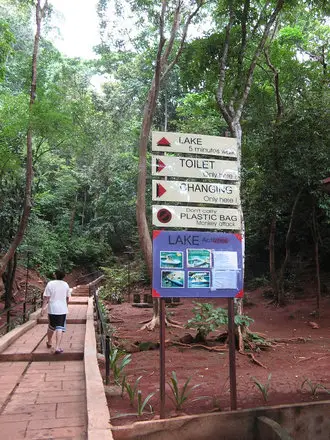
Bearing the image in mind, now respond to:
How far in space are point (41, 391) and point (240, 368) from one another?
12.6 feet

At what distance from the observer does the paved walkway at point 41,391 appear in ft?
12.4

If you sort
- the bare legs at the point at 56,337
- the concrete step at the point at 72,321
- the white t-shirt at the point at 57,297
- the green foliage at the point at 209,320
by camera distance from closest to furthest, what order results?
the bare legs at the point at 56,337
the white t-shirt at the point at 57,297
the green foliage at the point at 209,320
the concrete step at the point at 72,321

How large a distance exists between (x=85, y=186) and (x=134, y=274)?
11.8 meters

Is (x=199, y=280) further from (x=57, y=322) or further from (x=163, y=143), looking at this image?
(x=57, y=322)

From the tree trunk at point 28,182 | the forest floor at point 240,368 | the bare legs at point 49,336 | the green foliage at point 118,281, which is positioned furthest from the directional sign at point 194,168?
the green foliage at point 118,281

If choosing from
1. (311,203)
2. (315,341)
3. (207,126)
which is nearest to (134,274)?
(207,126)

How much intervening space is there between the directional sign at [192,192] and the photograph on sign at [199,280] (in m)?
0.80

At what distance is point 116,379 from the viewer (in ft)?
18.8

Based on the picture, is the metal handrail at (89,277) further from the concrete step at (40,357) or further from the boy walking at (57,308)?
the concrete step at (40,357)

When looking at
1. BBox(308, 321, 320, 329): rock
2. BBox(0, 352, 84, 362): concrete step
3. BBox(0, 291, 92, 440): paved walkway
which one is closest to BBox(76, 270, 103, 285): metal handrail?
BBox(308, 321, 320, 329): rock

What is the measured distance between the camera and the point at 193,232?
4.24 meters

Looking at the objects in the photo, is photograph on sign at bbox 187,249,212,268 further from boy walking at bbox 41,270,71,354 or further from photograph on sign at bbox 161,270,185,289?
boy walking at bbox 41,270,71,354

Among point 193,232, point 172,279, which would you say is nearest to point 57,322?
point 172,279

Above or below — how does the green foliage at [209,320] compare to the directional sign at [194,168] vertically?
below
